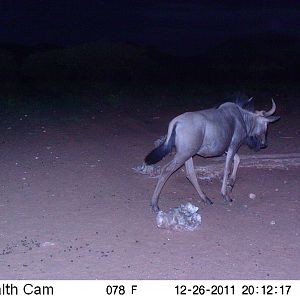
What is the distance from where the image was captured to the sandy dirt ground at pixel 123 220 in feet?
20.7

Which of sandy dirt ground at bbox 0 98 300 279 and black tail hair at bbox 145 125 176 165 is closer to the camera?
sandy dirt ground at bbox 0 98 300 279

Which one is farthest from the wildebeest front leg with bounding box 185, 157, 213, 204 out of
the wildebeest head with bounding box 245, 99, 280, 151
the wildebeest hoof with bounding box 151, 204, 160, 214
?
the wildebeest head with bounding box 245, 99, 280, 151

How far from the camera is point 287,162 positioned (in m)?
11.0

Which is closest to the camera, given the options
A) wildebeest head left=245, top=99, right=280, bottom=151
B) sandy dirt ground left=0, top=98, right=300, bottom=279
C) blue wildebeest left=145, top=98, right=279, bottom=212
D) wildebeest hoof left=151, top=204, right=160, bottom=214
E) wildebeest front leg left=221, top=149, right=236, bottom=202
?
sandy dirt ground left=0, top=98, right=300, bottom=279

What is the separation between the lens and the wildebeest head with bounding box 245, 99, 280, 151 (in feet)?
32.8

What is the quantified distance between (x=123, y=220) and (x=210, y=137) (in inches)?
73.8

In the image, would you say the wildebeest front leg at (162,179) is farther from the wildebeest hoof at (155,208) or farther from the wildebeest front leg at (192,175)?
the wildebeest front leg at (192,175)

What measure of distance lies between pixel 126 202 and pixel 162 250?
1.98 metres

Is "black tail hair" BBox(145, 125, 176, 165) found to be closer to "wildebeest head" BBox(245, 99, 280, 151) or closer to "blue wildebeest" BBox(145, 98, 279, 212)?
"blue wildebeest" BBox(145, 98, 279, 212)

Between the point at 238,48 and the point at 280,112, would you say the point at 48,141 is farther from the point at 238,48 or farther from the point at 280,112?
the point at 238,48

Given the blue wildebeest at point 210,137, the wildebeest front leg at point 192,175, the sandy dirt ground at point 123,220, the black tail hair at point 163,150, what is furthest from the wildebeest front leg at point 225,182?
the black tail hair at point 163,150

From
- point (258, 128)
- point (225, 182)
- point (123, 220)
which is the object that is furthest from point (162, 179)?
point (258, 128)

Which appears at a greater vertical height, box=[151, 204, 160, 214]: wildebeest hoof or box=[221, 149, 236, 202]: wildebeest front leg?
box=[221, 149, 236, 202]: wildebeest front leg

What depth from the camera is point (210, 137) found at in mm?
8711
